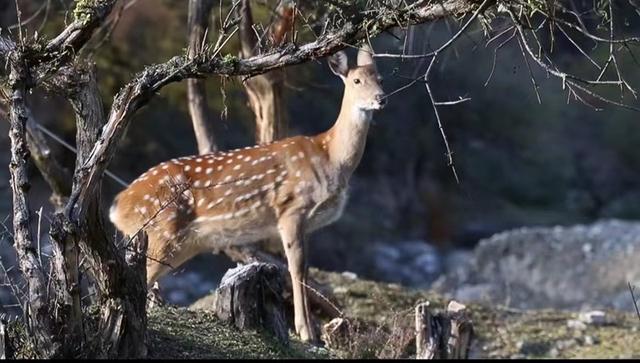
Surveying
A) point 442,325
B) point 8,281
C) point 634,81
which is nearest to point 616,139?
point 634,81

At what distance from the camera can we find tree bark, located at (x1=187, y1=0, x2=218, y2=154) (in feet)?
35.9

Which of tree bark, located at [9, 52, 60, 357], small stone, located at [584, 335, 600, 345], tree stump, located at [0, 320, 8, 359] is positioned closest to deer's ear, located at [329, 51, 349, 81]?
small stone, located at [584, 335, 600, 345]

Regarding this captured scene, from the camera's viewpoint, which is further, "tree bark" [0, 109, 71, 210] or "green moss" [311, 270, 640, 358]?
"green moss" [311, 270, 640, 358]

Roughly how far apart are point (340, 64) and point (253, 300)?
11.7 feet

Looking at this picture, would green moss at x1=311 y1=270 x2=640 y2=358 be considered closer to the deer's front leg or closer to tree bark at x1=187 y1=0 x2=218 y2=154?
the deer's front leg

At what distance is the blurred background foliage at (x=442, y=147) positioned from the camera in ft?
65.0

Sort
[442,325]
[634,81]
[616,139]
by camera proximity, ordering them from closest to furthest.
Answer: [442,325]
[634,81]
[616,139]

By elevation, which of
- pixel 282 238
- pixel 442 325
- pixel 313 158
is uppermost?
pixel 313 158

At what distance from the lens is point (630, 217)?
25.3m

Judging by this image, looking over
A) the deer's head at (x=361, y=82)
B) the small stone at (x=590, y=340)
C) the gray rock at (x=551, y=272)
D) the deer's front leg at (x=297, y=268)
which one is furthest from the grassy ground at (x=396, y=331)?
the gray rock at (x=551, y=272)

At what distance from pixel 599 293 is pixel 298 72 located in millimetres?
4466

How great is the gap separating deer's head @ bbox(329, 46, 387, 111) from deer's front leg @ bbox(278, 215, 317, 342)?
3.46 ft

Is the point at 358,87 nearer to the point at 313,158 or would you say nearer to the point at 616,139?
the point at 313,158

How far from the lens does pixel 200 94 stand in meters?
11.3
